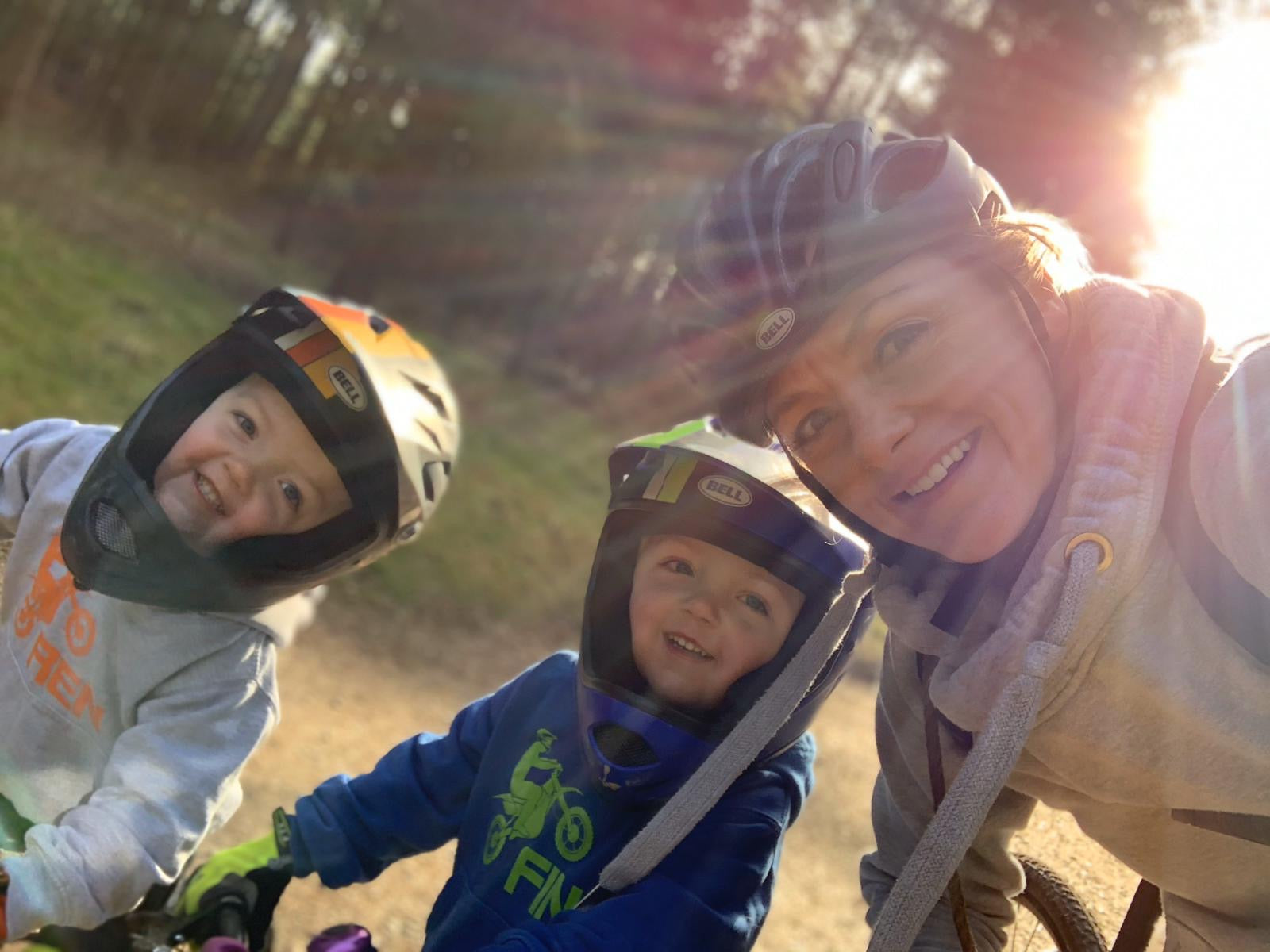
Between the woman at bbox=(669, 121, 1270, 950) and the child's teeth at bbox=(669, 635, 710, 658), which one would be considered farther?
the child's teeth at bbox=(669, 635, 710, 658)

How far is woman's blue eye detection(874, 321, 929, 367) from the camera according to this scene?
1.86m

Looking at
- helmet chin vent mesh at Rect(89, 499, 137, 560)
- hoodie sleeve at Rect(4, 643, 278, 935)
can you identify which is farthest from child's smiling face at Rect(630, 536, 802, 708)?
helmet chin vent mesh at Rect(89, 499, 137, 560)

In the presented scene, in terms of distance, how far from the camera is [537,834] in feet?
7.51

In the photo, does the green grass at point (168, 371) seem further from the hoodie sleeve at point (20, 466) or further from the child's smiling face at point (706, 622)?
the child's smiling face at point (706, 622)

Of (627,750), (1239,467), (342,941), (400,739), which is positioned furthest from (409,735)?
(1239,467)

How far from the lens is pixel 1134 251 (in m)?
5.27

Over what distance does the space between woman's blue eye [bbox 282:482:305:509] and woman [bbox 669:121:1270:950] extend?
887 millimetres

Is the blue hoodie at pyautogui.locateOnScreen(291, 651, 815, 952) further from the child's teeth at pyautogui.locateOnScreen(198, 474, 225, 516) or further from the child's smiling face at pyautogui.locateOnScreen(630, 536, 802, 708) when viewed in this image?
the child's teeth at pyautogui.locateOnScreen(198, 474, 225, 516)

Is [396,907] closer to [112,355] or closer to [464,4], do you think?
[112,355]

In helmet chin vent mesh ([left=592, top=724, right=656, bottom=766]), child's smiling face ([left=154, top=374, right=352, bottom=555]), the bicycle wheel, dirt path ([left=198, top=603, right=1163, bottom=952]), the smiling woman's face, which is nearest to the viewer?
the smiling woman's face

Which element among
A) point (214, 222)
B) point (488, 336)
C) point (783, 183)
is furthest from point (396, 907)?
point (488, 336)

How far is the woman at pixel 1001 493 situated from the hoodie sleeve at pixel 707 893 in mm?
242

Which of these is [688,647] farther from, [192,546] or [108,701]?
[108,701]

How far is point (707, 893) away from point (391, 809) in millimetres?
828
